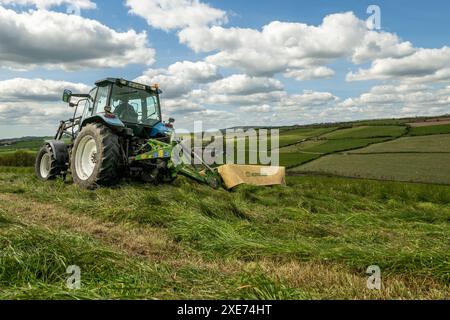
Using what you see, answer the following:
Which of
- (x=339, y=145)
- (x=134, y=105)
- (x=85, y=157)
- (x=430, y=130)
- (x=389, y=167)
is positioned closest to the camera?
(x=85, y=157)

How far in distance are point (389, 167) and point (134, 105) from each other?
20.0 metres

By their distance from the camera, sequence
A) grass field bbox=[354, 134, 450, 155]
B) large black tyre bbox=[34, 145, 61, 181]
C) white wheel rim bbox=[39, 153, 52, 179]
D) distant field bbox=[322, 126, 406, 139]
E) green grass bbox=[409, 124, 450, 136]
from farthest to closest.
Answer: distant field bbox=[322, 126, 406, 139], green grass bbox=[409, 124, 450, 136], grass field bbox=[354, 134, 450, 155], white wheel rim bbox=[39, 153, 52, 179], large black tyre bbox=[34, 145, 61, 181]

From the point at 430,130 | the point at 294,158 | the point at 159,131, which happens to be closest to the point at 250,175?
the point at 159,131

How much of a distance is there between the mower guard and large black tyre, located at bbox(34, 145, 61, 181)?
4607 mm

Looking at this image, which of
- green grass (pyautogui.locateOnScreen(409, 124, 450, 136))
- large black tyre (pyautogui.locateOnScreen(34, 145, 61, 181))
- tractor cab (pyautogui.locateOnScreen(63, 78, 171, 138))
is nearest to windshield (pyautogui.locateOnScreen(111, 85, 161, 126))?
tractor cab (pyautogui.locateOnScreen(63, 78, 171, 138))

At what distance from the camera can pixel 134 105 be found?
399 inches

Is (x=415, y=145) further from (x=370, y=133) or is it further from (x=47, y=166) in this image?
(x=47, y=166)

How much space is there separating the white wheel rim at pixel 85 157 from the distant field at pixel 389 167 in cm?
1721

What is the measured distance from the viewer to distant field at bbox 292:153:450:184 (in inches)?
884

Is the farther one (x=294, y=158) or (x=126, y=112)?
(x=294, y=158)

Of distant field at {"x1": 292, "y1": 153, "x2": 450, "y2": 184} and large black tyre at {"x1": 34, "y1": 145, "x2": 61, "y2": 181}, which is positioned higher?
large black tyre at {"x1": 34, "y1": 145, "x2": 61, "y2": 181}

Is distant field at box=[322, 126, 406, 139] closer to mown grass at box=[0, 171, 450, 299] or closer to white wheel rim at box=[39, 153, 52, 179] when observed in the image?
mown grass at box=[0, 171, 450, 299]

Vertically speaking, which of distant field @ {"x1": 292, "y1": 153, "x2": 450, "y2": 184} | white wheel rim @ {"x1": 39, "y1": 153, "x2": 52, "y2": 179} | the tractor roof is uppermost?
the tractor roof
